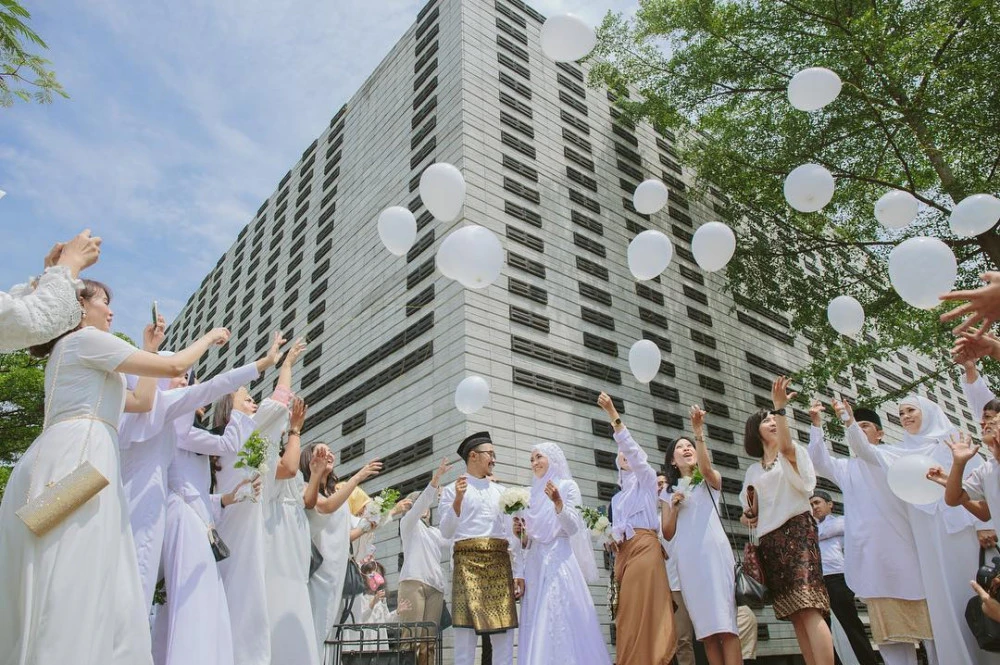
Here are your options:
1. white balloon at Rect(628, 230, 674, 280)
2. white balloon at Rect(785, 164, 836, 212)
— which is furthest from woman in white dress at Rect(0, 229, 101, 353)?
white balloon at Rect(785, 164, 836, 212)

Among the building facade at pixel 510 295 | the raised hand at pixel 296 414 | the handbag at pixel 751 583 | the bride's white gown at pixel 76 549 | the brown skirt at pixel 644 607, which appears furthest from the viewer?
the building facade at pixel 510 295

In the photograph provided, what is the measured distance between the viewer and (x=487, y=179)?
15.7 meters

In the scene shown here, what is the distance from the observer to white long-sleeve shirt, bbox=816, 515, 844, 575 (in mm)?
6590

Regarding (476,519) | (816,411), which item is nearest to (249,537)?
(476,519)

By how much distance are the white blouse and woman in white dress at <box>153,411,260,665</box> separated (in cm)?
363

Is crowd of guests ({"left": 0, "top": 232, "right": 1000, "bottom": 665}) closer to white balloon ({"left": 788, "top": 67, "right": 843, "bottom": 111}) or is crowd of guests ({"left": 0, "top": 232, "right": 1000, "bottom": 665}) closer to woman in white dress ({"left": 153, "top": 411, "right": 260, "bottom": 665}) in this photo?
woman in white dress ({"left": 153, "top": 411, "right": 260, "bottom": 665})

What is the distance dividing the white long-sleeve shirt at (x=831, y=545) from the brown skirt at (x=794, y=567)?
254cm

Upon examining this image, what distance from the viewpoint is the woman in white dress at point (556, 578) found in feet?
16.2

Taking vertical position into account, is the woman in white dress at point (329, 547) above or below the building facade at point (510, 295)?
below

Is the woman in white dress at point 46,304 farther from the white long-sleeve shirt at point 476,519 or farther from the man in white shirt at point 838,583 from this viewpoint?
the man in white shirt at point 838,583

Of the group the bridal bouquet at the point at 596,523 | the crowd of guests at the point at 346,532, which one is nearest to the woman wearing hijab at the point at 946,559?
the crowd of guests at the point at 346,532

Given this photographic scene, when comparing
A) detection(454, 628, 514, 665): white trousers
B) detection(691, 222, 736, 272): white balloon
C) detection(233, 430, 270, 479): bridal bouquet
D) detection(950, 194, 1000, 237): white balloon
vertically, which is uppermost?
detection(691, 222, 736, 272): white balloon

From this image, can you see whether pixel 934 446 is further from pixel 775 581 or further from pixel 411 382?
pixel 411 382

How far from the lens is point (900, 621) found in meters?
4.63
